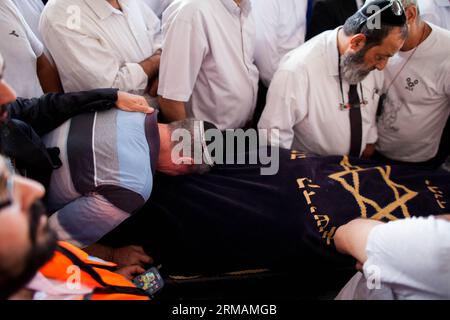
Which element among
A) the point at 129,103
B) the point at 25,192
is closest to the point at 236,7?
the point at 129,103

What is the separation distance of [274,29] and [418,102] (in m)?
0.90

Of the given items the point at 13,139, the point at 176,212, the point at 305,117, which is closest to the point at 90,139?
the point at 13,139

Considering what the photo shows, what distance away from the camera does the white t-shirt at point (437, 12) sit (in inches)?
85.7

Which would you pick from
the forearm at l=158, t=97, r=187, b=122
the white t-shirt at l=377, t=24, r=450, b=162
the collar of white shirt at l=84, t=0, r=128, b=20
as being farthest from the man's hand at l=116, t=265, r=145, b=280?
the white t-shirt at l=377, t=24, r=450, b=162

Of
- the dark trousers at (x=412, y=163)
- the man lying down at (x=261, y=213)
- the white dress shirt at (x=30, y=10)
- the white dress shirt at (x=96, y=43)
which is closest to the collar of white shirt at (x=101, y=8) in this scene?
the white dress shirt at (x=96, y=43)

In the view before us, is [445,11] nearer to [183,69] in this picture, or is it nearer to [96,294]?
[183,69]

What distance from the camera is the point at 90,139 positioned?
4.33 ft

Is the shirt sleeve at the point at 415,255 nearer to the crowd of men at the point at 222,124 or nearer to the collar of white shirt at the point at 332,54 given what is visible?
the crowd of men at the point at 222,124

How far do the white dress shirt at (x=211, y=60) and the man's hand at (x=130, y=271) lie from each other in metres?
0.81

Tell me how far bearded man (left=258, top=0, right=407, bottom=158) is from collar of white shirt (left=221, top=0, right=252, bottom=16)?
33cm

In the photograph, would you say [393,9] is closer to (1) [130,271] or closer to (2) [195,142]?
(2) [195,142]

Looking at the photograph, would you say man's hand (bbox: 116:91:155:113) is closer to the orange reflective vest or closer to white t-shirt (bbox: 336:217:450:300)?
the orange reflective vest

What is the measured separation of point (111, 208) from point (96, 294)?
41 centimetres

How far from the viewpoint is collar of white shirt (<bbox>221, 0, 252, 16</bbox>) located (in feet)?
5.78
